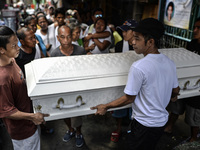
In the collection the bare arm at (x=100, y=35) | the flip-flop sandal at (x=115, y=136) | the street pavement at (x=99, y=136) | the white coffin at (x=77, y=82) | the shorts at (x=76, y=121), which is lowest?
the street pavement at (x=99, y=136)

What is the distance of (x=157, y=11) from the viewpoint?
4.40 metres

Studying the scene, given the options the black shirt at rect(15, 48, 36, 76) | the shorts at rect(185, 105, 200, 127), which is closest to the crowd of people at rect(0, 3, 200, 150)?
the black shirt at rect(15, 48, 36, 76)

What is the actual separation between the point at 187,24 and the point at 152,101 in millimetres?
2646

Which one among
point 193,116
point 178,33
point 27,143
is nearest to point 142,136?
point 27,143

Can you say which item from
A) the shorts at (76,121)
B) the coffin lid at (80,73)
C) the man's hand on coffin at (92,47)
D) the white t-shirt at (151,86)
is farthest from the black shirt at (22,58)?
the white t-shirt at (151,86)

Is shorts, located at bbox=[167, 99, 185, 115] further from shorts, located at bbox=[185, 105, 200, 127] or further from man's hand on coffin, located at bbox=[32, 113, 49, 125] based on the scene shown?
man's hand on coffin, located at bbox=[32, 113, 49, 125]

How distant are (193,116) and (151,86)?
1.48m

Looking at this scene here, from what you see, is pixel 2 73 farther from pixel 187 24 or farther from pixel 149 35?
pixel 187 24

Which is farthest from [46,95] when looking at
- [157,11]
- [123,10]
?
[123,10]

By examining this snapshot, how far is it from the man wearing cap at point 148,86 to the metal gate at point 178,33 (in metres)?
2.29

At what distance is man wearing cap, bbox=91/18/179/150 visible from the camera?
133cm

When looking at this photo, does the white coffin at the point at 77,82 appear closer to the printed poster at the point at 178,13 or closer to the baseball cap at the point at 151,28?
the baseball cap at the point at 151,28

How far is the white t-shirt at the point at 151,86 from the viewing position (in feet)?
4.36

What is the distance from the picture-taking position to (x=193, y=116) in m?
2.43
